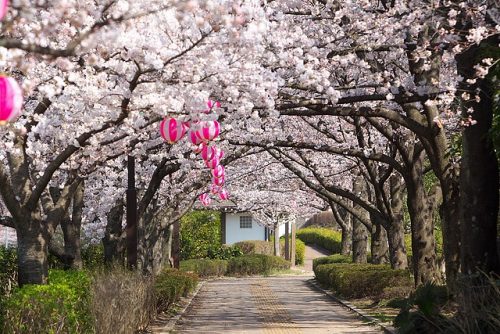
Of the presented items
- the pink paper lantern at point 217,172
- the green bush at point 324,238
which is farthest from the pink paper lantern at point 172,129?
the green bush at point 324,238

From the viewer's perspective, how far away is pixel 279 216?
57625mm

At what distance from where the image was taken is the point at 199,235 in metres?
52.3

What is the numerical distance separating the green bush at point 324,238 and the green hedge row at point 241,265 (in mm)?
9287

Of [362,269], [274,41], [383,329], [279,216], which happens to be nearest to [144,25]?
[274,41]

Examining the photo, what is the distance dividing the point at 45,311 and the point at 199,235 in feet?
135

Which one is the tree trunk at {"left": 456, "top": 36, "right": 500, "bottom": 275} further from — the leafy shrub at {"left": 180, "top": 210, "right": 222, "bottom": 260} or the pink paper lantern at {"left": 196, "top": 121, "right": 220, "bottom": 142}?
the leafy shrub at {"left": 180, "top": 210, "right": 222, "bottom": 260}

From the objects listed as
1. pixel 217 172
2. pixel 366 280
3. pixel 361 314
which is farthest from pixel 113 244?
pixel 366 280

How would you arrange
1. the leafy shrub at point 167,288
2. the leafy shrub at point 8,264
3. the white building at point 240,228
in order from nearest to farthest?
the leafy shrub at point 8,264 < the leafy shrub at point 167,288 < the white building at point 240,228

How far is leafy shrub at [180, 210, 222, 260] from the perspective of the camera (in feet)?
170

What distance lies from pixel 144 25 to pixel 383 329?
8.84 meters

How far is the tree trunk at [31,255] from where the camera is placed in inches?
543

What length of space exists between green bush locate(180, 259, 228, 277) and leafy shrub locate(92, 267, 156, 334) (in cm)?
2848

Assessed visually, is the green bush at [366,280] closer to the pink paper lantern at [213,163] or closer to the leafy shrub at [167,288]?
the leafy shrub at [167,288]

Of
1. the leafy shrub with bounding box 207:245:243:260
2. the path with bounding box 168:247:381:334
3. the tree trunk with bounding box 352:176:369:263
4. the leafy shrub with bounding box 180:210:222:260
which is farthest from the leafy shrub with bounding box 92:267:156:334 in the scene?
the leafy shrub with bounding box 207:245:243:260
